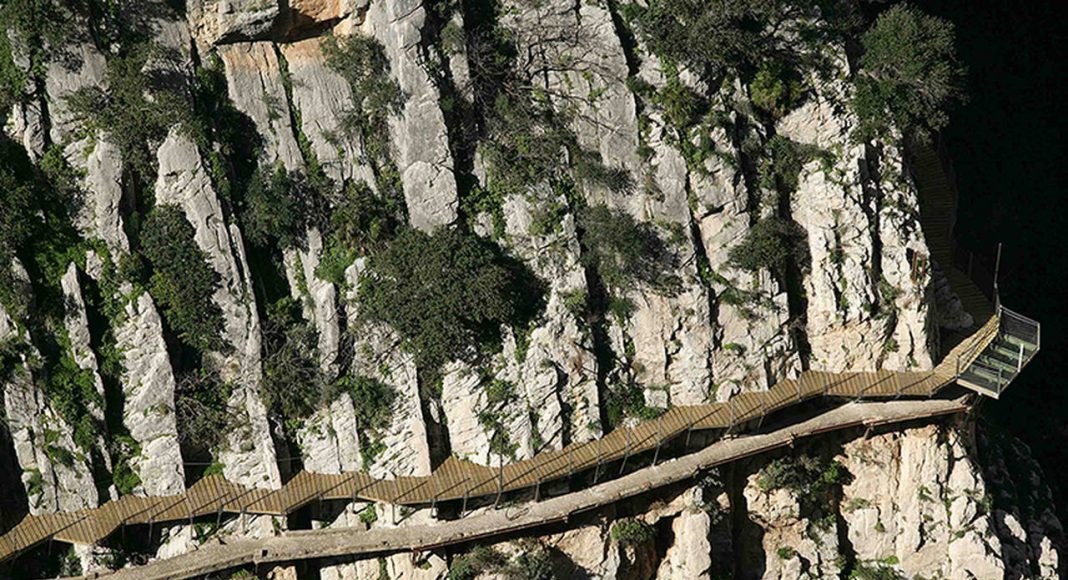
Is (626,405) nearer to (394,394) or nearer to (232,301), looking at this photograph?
(394,394)

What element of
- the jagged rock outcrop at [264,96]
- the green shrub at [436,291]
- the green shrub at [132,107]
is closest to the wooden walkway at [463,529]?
the green shrub at [436,291]

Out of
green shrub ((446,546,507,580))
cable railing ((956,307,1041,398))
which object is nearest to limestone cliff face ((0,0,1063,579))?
green shrub ((446,546,507,580))

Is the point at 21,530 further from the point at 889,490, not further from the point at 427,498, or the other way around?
the point at 889,490

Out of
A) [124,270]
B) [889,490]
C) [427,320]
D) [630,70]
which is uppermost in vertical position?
[630,70]

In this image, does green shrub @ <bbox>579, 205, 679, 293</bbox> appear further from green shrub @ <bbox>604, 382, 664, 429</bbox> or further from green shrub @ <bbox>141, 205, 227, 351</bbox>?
green shrub @ <bbox>141, 205, 227, 351</bbox>

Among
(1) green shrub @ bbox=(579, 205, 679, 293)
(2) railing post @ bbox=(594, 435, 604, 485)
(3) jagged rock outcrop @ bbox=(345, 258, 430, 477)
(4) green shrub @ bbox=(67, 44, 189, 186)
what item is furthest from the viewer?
(2) railing post @ bbox=(594, 435, 604, 485)

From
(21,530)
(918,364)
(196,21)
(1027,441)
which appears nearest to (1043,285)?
(1027,441)
